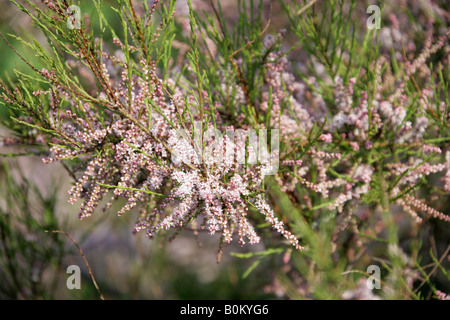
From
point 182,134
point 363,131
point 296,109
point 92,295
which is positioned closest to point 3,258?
point 92,295

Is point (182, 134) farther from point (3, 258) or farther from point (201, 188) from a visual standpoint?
point (3, 258)

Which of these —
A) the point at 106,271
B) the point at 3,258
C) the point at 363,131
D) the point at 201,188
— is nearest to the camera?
the point at 201,188

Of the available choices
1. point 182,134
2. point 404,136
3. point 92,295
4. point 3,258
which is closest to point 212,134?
point 182,134

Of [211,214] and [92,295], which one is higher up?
[211,214]

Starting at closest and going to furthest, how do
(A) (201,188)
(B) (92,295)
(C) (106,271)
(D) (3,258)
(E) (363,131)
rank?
1. (A) (201,188)
2. (E) (363,131)
3. (D) (3,258)
4. (B) (92,295)
5. (C) (106,271)

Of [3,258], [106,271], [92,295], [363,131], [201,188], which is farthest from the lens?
[106,271]

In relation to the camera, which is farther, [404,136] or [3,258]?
[3,258]

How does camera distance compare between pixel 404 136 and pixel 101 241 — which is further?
pixel 101 241
